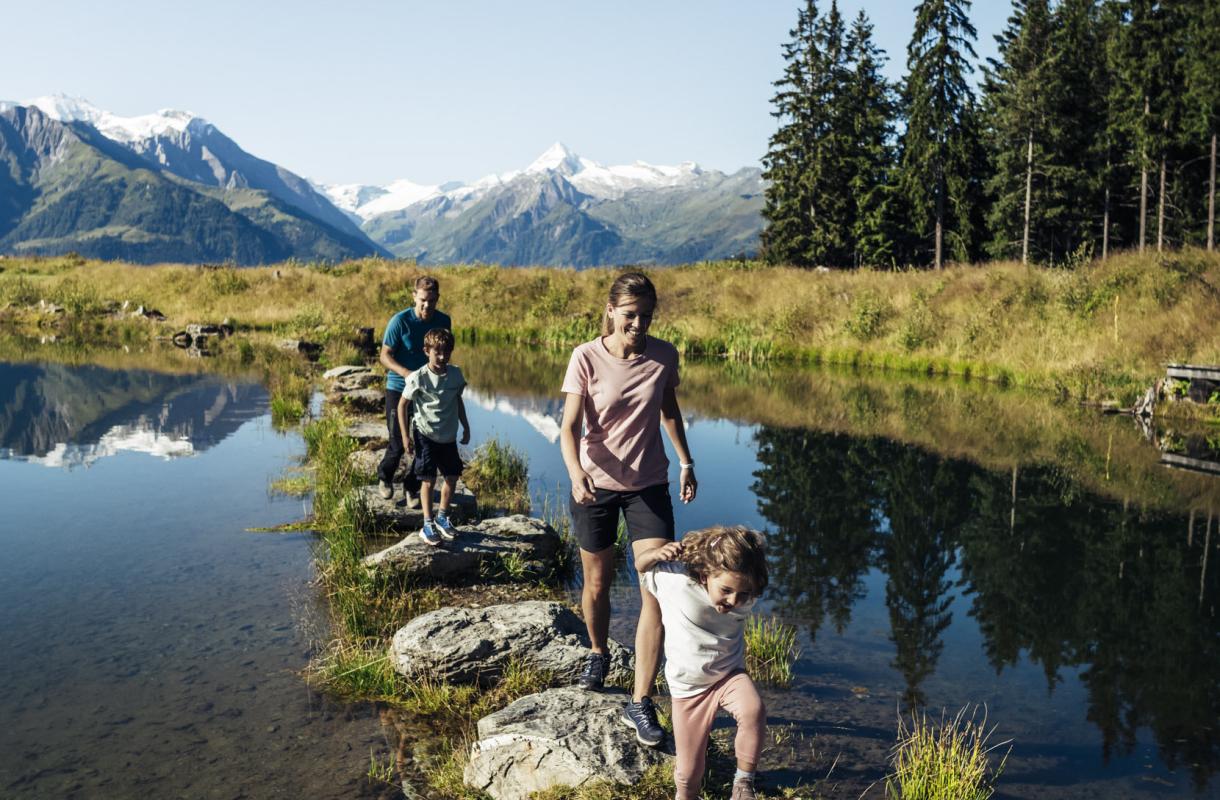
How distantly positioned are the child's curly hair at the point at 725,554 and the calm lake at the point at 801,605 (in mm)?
1654

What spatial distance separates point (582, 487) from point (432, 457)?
369cm

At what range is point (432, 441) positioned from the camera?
7.88m

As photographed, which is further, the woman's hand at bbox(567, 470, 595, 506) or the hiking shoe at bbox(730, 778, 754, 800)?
the woman's hand at bbox(567, 470, 595, 506)

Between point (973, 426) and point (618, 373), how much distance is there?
1422 centimetres

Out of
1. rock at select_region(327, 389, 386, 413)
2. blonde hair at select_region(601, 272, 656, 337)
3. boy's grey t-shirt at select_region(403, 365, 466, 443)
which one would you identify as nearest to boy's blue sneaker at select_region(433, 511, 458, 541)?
boy's grey t-shirt at select_region(403, 365, 466, 443)

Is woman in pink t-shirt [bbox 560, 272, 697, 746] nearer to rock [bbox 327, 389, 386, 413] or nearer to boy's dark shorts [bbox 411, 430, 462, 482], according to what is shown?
boy's dark shorts [bbox 411, 430, 462, 482]

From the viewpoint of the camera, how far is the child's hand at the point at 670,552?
383cm

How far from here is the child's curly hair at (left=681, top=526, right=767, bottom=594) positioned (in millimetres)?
3598

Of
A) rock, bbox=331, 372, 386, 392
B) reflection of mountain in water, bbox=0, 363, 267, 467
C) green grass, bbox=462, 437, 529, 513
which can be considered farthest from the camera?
rock, bbox=331, 372, 386, 392

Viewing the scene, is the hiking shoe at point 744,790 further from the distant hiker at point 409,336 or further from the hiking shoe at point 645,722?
the distant hiker at point 409,336

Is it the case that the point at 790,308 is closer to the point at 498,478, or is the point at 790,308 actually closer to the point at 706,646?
the point at 498,478

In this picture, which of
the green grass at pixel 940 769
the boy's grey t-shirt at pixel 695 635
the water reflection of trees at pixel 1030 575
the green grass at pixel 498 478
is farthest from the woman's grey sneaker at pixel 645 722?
the green grass at pixel 498 478

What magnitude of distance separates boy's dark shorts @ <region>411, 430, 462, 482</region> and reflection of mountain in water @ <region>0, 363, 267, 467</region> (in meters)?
7.50

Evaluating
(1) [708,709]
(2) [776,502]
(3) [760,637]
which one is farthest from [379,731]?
(2) [776,502]
